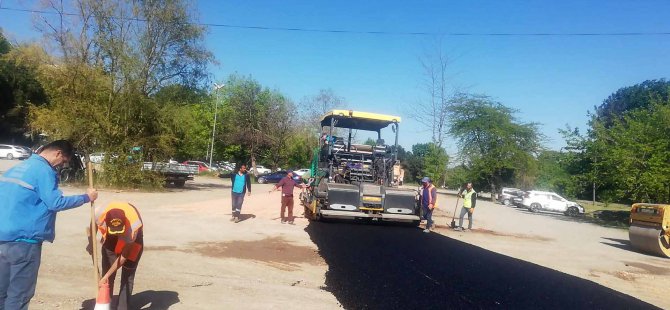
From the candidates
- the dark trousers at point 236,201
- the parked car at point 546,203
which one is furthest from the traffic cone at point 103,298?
the parked car at point 546,203

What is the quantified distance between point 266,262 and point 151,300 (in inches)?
111

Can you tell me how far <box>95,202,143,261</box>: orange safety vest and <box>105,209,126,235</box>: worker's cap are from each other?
0.09ft

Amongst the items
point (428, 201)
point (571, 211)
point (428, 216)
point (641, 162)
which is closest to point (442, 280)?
point (428, 216)

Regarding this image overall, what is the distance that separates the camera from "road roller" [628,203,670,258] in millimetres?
12438

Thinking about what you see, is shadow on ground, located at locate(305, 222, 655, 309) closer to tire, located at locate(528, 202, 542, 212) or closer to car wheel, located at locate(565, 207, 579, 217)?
tire, located at locate(528, 202, 542, 212)

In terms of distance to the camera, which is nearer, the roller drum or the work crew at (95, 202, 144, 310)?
the work crew at (95, 202, 144, 310)

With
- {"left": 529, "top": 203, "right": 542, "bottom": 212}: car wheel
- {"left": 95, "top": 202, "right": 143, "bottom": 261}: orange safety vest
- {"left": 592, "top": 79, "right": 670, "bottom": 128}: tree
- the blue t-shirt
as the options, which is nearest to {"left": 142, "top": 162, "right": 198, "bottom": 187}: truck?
the blue t-shirt

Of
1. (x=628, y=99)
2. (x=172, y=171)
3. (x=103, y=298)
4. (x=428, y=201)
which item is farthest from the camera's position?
(x=628, y=99)

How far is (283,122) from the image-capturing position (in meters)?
46.3

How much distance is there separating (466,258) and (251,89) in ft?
132

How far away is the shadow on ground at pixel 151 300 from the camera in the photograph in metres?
4.86

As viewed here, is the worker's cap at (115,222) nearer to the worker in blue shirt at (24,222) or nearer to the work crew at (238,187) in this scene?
the worker in blue shirt at (24,222)

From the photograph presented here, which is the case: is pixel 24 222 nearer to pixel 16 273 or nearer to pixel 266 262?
pixel 16 273

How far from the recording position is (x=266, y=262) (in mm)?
7836
